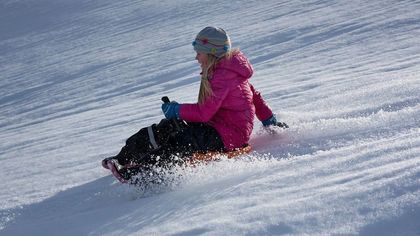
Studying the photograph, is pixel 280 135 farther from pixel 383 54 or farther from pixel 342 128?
pixel 383 54

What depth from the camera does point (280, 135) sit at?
4797 mm

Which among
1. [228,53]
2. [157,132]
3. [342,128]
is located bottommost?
[342,128]

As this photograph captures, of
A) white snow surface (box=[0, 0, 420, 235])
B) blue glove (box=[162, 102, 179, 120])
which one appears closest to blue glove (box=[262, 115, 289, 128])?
white snow surface (box=[0, 0, 420, 235])

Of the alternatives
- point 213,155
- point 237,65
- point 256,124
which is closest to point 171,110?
point 213,155

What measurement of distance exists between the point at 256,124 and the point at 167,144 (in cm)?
147

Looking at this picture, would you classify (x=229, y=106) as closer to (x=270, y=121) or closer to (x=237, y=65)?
(x=237, y=65)

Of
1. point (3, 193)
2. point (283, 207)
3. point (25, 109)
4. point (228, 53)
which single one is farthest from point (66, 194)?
point (25, 109)

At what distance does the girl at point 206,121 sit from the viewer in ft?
13.9

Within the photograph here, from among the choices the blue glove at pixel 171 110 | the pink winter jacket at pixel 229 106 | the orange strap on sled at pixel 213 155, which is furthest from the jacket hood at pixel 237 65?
the orange strap on sled at pixel 213 155

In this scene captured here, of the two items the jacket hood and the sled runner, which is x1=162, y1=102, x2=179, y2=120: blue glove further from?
the jacket hood

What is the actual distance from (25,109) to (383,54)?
7.20 metres

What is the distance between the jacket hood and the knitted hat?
9cm

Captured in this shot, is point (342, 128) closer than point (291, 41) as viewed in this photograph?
Yes

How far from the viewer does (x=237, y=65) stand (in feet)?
14.4
